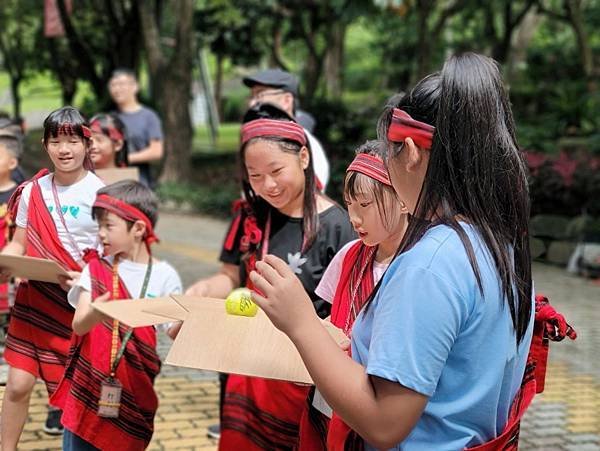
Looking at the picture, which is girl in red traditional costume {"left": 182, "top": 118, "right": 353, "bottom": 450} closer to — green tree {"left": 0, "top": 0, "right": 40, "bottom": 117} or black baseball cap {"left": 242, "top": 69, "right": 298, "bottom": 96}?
black baseball cap {"left": 242, "top": 69, "right": 298, "bottom": 96}

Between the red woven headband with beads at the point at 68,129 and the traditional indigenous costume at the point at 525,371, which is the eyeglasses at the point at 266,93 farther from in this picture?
the traditional indigenous costume at the point at 525,371

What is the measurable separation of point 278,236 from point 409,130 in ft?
5.28

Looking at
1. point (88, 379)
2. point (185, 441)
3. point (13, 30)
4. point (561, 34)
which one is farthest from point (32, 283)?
point (561, 34)

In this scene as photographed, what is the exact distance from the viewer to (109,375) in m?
3.24

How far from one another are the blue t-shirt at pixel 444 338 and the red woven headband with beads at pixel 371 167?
35.8 inches

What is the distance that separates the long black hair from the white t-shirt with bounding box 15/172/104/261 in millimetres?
1877

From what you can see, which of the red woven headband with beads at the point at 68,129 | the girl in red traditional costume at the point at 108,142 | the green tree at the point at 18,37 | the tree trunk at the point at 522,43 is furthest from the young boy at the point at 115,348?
the green tree at the point at 18,37

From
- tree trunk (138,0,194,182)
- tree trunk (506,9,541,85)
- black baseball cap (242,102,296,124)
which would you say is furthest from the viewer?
tree trunk (506,9,541,85)

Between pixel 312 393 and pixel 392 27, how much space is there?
21279 millimetres

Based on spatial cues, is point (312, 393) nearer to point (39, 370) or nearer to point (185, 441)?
point (39, 370)

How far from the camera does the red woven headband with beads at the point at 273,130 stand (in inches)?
128

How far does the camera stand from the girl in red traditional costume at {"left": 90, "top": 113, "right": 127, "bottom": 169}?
14.6 feet

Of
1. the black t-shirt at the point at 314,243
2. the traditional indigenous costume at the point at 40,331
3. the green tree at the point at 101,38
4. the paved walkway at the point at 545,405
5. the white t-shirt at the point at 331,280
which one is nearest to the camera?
the white t-shirt at the point at 331,280

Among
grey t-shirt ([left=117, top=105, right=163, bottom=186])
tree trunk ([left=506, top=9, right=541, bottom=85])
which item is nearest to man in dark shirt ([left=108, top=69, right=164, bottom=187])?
grey t-shirt ([left=117, top=105, right=163, bottom=186])
